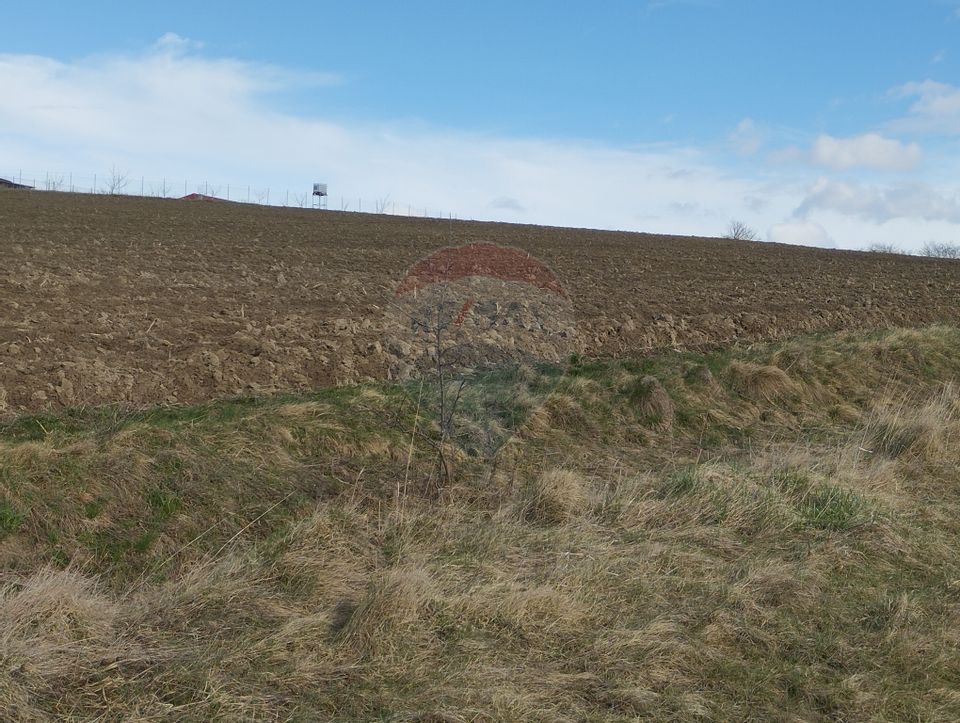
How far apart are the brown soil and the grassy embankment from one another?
3.28ft

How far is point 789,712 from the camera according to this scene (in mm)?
3867

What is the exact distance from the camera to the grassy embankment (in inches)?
151

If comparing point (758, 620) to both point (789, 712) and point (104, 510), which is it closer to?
point (789, 712)

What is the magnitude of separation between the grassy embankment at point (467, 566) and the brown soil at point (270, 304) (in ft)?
3.28

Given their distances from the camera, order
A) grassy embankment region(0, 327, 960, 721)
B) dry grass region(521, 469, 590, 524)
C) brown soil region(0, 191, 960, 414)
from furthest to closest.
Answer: brown soil region(0, 191, 960, 414) < dry grass region(521, 469, 590, 524) < grassy embankment region(0, 327, 960, 721)

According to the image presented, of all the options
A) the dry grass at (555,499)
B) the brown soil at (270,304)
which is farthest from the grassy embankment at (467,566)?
the brown soil at (270,304)

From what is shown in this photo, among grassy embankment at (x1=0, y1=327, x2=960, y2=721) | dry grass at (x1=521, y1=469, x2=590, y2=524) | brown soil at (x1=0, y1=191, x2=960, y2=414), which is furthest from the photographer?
brown soil at (x1=0, y1=191, x2=960, y2=414)

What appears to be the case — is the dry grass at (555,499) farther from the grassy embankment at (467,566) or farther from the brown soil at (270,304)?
the brown soil at (270,304)

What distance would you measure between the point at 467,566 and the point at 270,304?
8.45m

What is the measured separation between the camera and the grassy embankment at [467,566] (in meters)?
3.83

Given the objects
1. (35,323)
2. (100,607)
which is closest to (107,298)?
(35,323)

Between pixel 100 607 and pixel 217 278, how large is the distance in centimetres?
1173

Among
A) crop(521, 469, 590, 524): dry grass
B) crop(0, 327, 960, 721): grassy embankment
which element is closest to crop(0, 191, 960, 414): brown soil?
crop(0, 327, 960, 721): grassy embankment

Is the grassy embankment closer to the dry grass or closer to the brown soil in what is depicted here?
the dry grass
